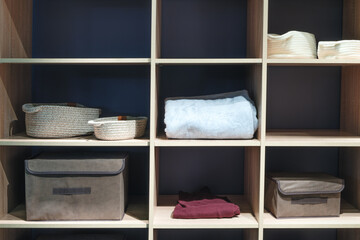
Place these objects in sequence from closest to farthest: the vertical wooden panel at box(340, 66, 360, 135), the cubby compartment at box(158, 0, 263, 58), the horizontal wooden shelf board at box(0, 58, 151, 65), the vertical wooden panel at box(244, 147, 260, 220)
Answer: the horizontal wooden shelf board at box(0, 58, 151, 65) → the vertical wooden panel at box(244, 147, 260, 220) → the vertical wooden panel at box(340, 66, 360, 135) → the cubby compartment at box(158, 0, 263, 58)

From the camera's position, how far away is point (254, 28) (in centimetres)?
210

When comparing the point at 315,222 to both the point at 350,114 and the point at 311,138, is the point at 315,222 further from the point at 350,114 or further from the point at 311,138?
the point at 350,114

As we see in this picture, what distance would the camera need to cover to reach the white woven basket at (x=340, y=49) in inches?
76.4

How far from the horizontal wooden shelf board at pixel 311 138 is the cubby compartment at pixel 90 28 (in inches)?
35.3

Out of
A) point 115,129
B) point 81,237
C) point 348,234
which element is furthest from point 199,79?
point 348,234

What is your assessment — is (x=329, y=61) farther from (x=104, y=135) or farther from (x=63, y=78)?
(x=63, y=78)

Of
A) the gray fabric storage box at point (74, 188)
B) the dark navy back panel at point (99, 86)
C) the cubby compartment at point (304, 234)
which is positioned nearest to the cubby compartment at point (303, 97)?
the cubby compartment at point (304, 234)

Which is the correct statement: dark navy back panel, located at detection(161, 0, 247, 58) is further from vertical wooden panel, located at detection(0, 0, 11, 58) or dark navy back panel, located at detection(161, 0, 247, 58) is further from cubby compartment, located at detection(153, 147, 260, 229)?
vertical wooden panel, located at detection(0, 0, 11, 58)

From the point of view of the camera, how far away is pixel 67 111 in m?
2.03

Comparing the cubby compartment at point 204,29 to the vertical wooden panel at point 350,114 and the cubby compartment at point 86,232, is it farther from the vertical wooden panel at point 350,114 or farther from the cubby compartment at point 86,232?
the cubby compartment at point 86,232

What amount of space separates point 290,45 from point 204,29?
23.7 inches

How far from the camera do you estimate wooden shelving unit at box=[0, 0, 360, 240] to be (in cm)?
192

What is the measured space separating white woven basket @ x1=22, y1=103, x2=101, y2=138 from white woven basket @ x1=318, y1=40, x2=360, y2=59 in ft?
4.13

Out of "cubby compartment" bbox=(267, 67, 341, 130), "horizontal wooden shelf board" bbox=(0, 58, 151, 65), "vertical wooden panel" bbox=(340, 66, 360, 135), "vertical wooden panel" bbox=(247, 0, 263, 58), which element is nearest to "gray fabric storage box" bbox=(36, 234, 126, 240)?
"horizontal wooden shelf board" bbox=(0, 58, 151, 65)
